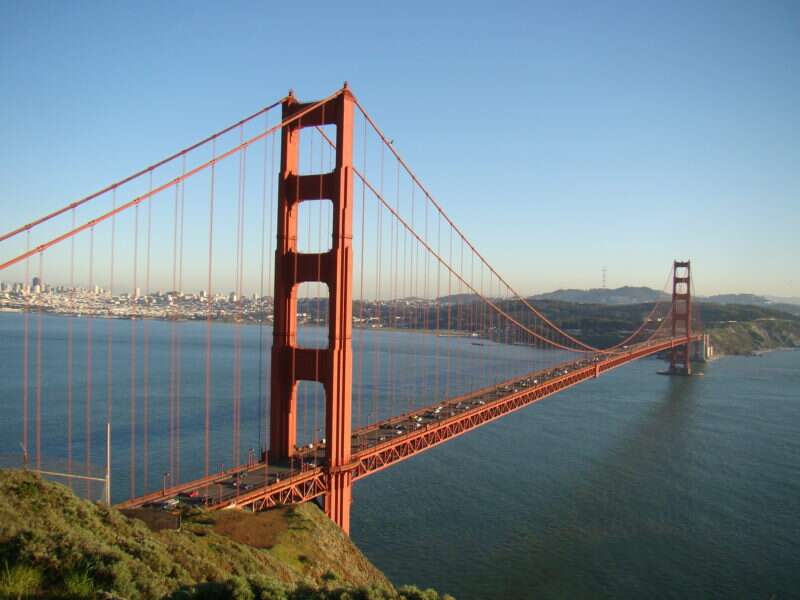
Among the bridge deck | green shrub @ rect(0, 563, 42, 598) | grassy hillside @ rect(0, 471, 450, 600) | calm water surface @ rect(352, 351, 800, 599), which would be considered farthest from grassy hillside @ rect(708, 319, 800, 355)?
green shrub @ rect(0, 563, 42, 598)

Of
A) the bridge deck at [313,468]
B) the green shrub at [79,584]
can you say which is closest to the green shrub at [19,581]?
the green shrub at [79,584]

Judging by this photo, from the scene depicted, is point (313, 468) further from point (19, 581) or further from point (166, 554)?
point (19, 581)

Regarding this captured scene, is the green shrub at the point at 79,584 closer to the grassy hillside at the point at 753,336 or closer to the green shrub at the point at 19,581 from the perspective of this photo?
the green shrub at the point at 19,581

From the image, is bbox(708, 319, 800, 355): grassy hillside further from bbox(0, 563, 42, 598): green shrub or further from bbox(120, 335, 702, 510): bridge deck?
bbox(0, 563, 42, 598): green shrub

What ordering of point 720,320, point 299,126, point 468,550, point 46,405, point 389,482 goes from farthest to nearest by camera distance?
point 720,320
point 46,405
point 389,482
point 468,550
point 299,126

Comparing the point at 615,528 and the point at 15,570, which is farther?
the point at 615,528

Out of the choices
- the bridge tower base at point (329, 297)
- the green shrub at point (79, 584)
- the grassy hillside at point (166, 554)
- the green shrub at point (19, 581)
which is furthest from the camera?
the bridge tower base at point (329, 297)

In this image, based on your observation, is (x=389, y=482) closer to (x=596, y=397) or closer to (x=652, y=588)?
(x=652, y=588)

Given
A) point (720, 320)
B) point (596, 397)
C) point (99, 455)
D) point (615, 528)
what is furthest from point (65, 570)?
point (720, 320)
